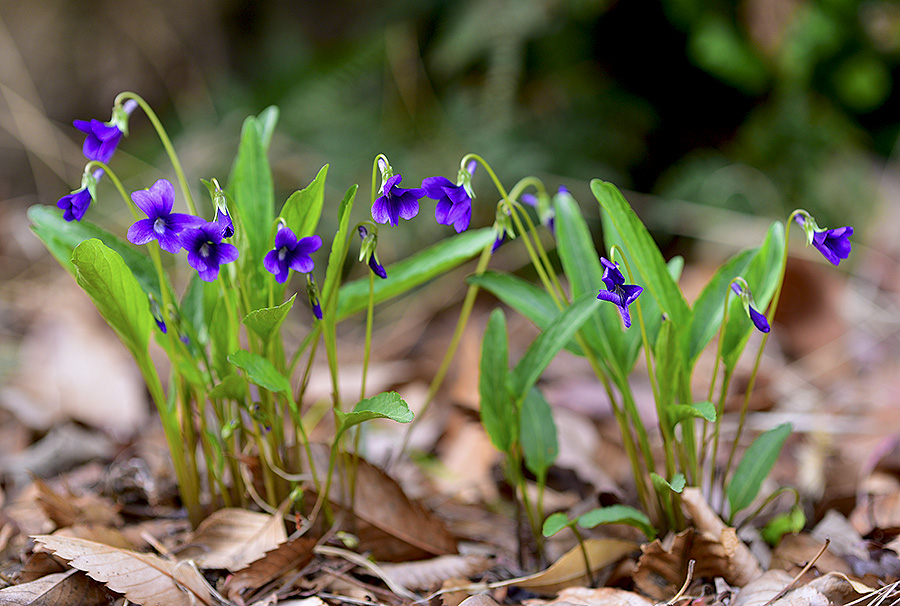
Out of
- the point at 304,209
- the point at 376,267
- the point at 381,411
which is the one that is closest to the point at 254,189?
the point at 304,209

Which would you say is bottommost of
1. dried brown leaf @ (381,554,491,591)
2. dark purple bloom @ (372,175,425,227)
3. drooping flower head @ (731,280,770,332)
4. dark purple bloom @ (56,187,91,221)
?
dried brown leaf @ (381,554,491,591)

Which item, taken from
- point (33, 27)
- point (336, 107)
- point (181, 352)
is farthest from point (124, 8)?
point (181, 352)

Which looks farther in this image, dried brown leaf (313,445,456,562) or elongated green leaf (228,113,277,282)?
dried brown leaf (313,445,456,562)

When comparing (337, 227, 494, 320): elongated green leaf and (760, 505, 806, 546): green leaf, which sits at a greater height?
(337, 227, 494, 320): elongated green leaf

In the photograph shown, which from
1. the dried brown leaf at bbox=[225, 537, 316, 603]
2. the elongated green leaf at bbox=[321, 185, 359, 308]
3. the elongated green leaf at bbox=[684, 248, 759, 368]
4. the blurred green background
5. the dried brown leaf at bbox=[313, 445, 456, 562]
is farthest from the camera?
the blurred green background

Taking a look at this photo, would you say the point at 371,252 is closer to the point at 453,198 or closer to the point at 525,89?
the point at 453,198

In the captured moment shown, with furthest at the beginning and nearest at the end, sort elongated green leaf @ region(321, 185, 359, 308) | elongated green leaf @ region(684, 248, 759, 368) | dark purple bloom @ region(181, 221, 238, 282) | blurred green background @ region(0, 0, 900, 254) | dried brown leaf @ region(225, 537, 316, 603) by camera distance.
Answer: blurred green background @ region(0, 0, 900, 254), elongated green leaf @ region(684, 248, 759, 368), dried brown leaf @ region(225, 537, 316, 603), elongated green leaf @ region(321, 185, 359, 308), dark purple bloom @ region(181, 221, 238, 282)

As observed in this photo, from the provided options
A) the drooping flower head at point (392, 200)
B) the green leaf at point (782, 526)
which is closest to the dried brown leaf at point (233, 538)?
the drooping flower head at point (392, 200)

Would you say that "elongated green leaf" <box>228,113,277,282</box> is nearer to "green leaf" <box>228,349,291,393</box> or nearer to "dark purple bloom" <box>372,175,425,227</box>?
"green leaf" <box>228,349,291,393</box>

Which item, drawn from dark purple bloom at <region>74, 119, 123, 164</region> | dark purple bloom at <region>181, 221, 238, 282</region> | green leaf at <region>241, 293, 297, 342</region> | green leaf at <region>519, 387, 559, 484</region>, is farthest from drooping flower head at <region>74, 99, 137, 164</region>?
green leaf at <region>519, 387, 559, 484</region>
